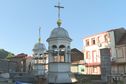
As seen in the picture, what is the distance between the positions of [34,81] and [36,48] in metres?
9.78

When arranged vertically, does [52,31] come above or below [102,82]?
above

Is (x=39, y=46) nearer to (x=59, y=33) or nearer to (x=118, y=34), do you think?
(x=59, y=33)

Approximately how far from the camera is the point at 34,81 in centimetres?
2431

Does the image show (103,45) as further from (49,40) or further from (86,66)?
(49,40)

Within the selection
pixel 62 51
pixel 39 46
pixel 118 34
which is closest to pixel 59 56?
pixel 62 51

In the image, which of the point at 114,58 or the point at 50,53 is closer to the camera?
the point at 50,53

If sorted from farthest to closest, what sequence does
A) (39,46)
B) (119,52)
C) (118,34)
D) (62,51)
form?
1. (118,34)
2. (119,52)
3. (39,46)
4. (62,51)

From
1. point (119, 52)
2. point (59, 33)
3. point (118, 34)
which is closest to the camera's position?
point (59, 33)

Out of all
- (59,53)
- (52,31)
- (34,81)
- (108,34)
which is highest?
(108,34)

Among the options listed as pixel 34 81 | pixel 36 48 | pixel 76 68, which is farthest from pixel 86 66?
pixel 34 81

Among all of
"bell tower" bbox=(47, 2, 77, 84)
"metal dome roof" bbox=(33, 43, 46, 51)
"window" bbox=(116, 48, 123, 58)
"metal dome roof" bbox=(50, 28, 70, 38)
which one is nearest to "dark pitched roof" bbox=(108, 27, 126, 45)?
"window" bbox=(116, 48, 123, 58)

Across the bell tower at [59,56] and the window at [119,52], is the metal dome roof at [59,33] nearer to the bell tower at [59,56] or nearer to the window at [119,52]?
the bell tower at [59,56]

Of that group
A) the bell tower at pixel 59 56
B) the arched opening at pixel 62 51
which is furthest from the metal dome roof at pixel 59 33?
the arched opening at pixel 62 51

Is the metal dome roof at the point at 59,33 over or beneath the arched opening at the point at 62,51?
over
